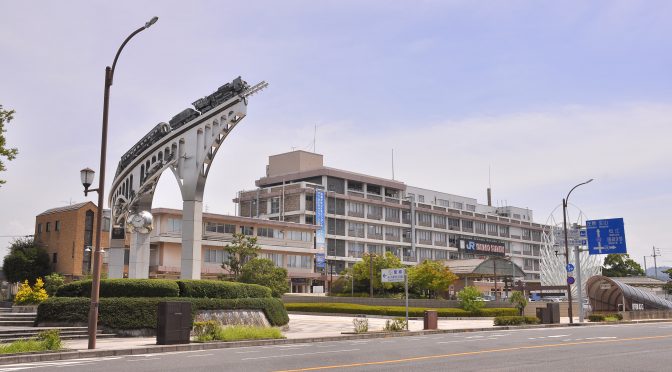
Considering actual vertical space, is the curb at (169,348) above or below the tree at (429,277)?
below

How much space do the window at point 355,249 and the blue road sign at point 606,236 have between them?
5072cm

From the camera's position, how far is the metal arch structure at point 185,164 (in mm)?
30906

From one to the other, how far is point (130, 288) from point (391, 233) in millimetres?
78945

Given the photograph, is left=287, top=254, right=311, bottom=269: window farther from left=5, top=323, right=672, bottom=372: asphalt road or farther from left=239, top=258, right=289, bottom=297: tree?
left=5, top=323, right=672, bottom=372: asphalt road

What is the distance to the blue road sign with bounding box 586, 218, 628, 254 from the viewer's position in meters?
46.9

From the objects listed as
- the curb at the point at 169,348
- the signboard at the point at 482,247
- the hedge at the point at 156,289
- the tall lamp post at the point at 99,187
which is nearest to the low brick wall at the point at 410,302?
the curb at the point at 169,348

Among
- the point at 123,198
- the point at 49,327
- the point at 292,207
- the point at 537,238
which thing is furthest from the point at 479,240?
the point at 49,327

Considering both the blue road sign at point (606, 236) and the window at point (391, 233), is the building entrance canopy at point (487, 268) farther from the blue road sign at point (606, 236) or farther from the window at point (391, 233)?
the window at point (391, 233)

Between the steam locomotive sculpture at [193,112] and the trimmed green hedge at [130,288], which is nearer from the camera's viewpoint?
the trimmed green hedge at [130,288]

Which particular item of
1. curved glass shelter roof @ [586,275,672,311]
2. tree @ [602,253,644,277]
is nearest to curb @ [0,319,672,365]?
curved glass shelter roof @ [586,275,672,311]

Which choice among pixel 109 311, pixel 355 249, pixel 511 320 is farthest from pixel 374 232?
pixel 109 311

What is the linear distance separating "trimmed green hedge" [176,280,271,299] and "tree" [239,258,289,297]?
2721 cm

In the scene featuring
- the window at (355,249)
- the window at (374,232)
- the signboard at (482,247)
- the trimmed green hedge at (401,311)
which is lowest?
the trimmed green hedge at (401,311)

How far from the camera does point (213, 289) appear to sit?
94.4 feet
